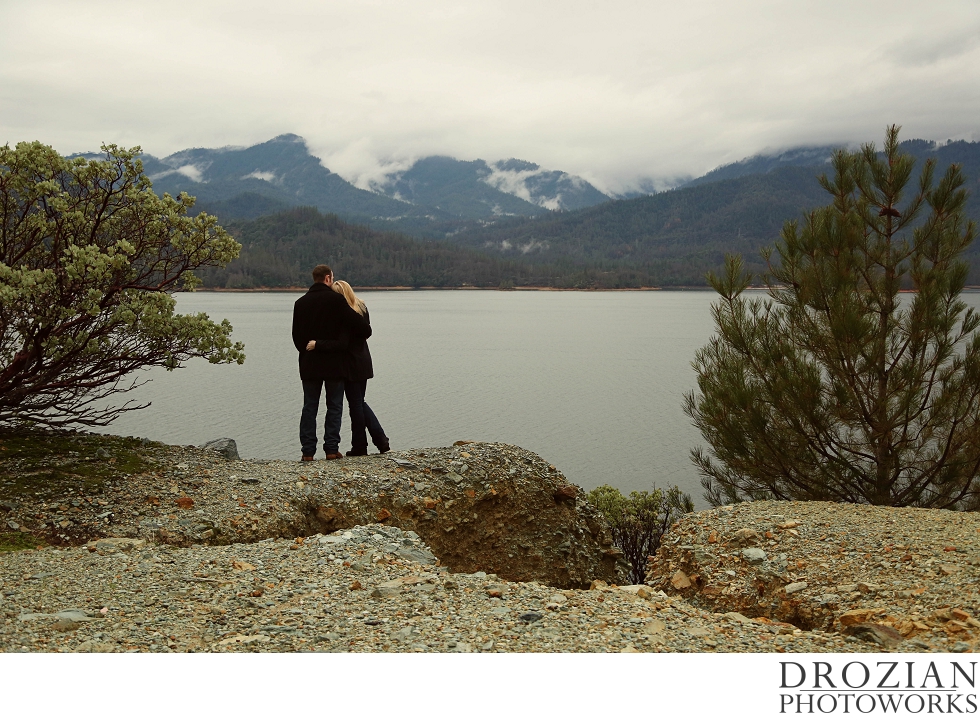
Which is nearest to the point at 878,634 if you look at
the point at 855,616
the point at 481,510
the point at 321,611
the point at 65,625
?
the point at 855,616

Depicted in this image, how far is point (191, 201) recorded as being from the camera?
10414mm

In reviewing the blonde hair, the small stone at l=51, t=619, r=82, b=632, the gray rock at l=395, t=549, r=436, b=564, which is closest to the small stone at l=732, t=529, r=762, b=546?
the gray rock at l=395, t=549, r=436, b=564

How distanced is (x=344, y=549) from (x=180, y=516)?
7.93ft

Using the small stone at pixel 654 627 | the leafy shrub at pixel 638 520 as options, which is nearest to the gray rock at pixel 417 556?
the small stone at pixel 654 627

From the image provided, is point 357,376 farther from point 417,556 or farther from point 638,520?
point 638,520

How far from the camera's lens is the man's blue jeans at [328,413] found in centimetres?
1051

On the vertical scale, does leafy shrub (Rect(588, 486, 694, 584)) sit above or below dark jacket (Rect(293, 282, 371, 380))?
below

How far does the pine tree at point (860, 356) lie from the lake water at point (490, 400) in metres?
8.73

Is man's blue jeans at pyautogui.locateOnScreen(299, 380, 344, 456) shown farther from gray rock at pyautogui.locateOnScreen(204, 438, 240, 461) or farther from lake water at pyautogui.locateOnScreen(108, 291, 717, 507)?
lake water at pyautogui.locateOnScreen(108, 291, 717, 507)

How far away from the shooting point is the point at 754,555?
7.25 metres

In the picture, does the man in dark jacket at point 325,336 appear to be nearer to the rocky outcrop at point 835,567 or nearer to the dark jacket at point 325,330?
the dark jacket at point 325,330

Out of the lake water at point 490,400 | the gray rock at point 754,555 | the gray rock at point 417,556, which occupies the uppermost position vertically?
the gray rock at point 754,555

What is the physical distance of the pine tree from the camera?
10586 mm

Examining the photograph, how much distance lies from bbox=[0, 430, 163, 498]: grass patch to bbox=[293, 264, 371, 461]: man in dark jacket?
2245 millimetres
